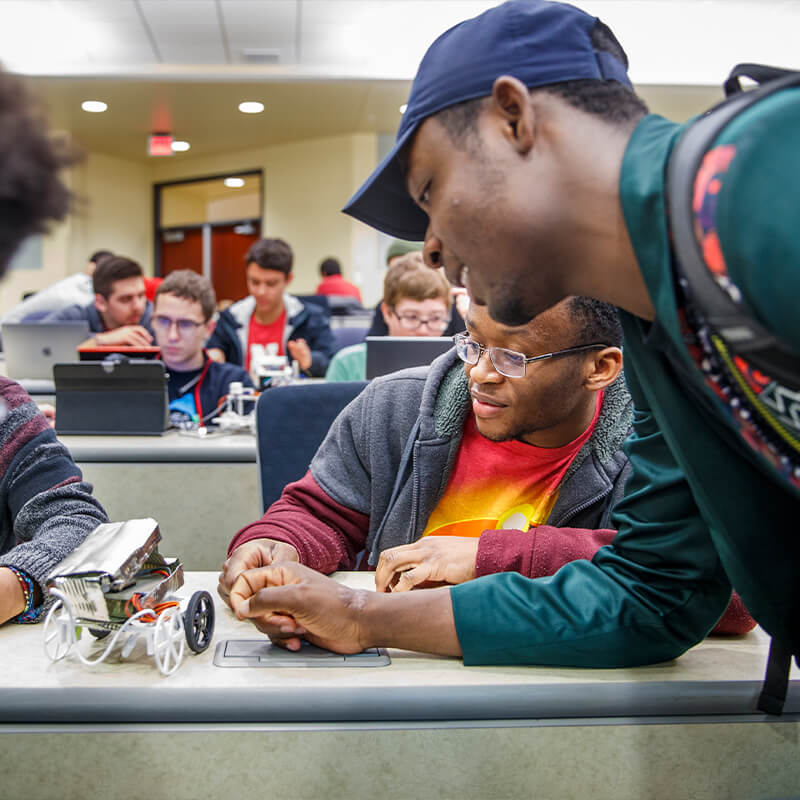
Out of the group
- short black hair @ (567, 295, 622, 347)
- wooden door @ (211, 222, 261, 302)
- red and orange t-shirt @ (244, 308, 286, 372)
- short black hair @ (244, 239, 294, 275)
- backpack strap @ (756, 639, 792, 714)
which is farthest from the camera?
wooden door @ (211, 222, 261, 302)

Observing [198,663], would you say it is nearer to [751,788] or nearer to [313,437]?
[751,788]

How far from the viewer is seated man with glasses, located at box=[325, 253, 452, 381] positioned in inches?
113

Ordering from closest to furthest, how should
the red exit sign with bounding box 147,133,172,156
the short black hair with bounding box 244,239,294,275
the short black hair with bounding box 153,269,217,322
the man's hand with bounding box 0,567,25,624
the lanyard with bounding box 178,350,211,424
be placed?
the man's hand with bounding box 0,567,25,624
the lanyard with bounding box 178,350,211,424
the short black hair with bounding box 153,269,217,322
the short black hair with bounding box 244,239,294,275
the red exit sign with bounding box 147,133,172,156

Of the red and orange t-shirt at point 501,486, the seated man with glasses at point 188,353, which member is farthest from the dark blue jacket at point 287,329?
the red and orange t-shirt at point 501,486

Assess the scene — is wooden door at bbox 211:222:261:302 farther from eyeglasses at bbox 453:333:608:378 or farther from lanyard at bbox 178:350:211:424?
eyeglasses at bbox 453:333:608:378

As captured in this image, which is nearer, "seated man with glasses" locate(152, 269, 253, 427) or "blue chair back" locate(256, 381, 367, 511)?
"blue chair back" locate(256, 381, 367, 511)

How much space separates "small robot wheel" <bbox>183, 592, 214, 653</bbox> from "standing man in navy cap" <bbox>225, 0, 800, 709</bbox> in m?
0.05

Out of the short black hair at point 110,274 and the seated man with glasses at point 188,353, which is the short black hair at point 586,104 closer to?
the seated man with glasses at point 188,353

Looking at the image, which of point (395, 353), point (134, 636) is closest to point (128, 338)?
point (395, 353)

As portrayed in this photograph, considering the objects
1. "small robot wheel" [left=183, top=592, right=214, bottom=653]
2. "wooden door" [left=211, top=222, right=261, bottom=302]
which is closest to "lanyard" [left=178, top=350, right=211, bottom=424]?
"small robot wheel" [left=183, top=592, right=214, bottom=653]

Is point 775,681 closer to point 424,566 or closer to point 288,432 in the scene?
→ point 424,566

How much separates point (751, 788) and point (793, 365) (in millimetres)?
535

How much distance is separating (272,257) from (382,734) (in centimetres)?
366

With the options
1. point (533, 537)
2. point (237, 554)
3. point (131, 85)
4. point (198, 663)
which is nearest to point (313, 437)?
point (237, 554)
